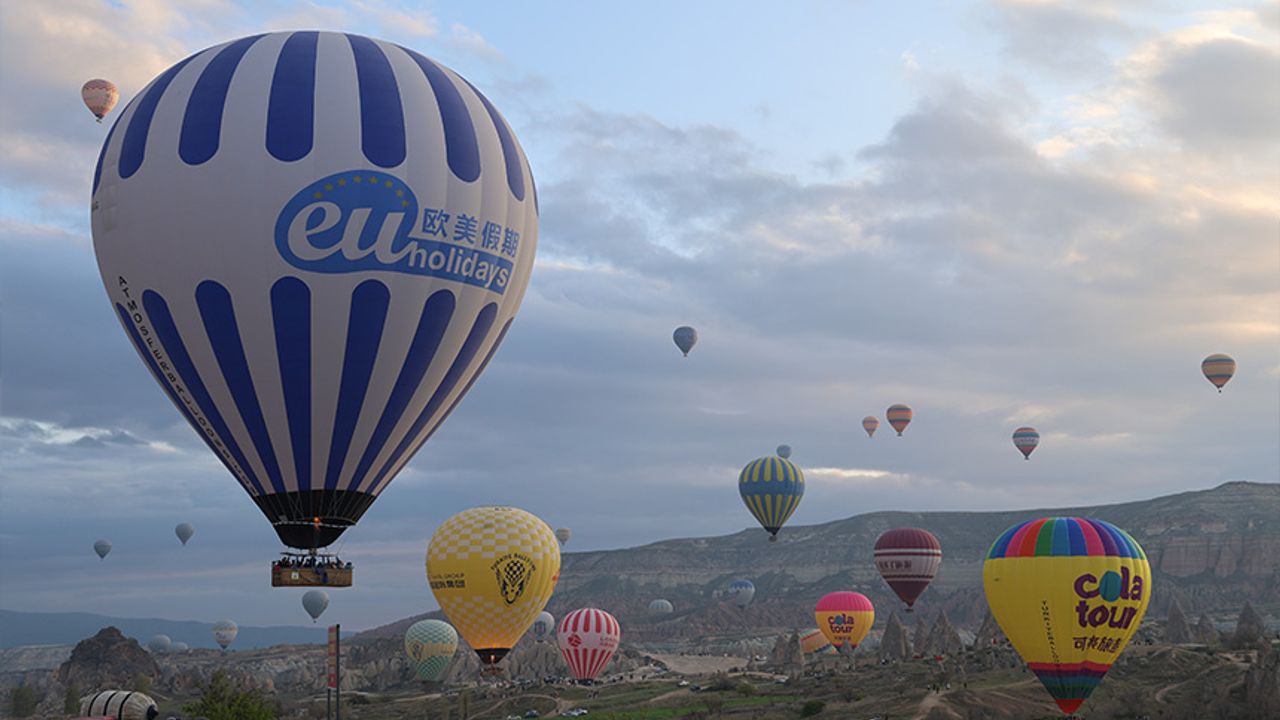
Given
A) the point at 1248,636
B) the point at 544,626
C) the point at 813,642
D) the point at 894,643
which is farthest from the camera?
the point at 544,626

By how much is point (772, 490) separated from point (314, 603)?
63.4m

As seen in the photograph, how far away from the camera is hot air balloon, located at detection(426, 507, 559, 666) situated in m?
61.6

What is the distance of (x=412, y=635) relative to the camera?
429 ft

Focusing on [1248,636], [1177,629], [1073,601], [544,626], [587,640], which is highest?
[544,626]

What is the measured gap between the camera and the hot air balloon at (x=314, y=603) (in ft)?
452

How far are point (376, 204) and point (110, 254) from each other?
858 centimetres

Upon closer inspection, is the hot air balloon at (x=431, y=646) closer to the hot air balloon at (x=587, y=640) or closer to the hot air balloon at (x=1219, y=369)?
the hot air balloon at (x=587, y=640)

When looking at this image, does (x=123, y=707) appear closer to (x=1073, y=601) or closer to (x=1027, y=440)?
(x=1073, y=601)

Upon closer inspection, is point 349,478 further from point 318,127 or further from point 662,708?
point 662,708

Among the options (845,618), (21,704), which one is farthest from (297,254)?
(21,704)

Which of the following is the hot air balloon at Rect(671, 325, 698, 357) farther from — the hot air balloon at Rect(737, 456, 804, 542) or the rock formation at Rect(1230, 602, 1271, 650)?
the rock formation at Rect(1230, 602, 1271, 650)

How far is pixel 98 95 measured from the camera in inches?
2985

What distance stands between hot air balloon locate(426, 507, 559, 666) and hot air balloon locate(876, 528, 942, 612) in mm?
42579

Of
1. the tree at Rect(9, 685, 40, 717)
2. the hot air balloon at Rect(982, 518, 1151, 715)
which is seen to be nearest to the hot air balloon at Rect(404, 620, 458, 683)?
the tree at Rect(9, 685, 40, 717)
